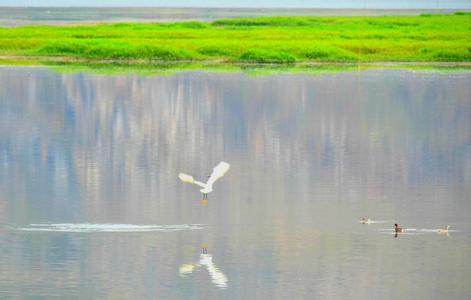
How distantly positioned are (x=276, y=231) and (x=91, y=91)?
23.3 metres

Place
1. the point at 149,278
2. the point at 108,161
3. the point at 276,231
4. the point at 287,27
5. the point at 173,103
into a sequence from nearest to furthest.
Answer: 1. the point at 149,278
2. the point at 276,231
3. the point at 108,161
4. the point at 173,103
5. the point at 287,27

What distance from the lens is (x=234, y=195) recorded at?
2403 cm

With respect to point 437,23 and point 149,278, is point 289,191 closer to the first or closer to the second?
point 149,278

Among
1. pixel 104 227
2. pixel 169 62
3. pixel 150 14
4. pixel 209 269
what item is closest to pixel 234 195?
pixel 104 227

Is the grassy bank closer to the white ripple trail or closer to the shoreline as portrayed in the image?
the shoreline

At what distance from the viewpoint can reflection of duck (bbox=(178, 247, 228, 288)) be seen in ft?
57.9

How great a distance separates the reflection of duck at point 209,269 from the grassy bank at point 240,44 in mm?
37860

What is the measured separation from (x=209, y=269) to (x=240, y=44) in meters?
41.4

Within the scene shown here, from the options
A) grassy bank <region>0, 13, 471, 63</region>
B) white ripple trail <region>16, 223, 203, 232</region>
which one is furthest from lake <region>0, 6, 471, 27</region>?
white ripple trail <region>16, 223, 203, 232</region>

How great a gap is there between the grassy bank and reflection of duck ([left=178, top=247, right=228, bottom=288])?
37860 millimetres

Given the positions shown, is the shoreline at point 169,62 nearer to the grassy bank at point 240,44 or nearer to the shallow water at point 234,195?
the grassy bank at point 240,44

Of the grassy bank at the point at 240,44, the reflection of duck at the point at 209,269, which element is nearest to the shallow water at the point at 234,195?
the reflection of duck at the point at 209,269

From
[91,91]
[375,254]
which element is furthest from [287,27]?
[375,254]

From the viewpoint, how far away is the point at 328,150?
100ft
